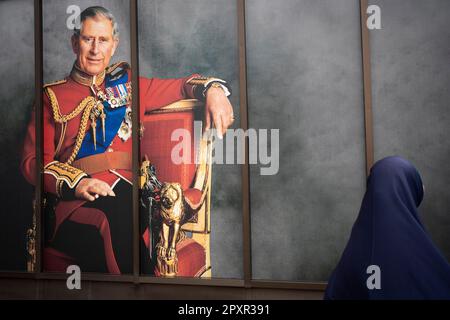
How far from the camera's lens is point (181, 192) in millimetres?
4836

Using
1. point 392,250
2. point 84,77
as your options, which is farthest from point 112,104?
point 392,250

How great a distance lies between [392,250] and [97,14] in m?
4.12

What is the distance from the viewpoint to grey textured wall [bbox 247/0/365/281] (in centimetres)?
439

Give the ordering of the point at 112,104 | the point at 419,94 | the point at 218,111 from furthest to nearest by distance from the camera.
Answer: the point at 112,104 < the point at 218,111 < the point at 419,94

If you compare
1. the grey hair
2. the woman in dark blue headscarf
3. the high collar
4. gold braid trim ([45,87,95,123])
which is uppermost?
the grey hair

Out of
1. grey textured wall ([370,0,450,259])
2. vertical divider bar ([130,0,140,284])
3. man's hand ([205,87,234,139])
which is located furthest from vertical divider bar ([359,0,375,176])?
vertical divider bar ([130,0,140,284])

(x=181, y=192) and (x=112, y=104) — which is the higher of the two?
(x=112, y=104)

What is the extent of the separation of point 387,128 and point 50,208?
3552 millimetres

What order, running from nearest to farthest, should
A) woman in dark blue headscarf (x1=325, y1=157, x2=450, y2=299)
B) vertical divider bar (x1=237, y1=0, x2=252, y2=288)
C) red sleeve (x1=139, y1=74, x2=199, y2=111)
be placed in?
woman in dark blue headscarf (x1=325, y1=157, x2=450, y2=299) → vertical divider bar (x1=237, y1=0, x2=252, y2=288) → red sleeve (x1=139, y1=74, x2=199, y2=111)

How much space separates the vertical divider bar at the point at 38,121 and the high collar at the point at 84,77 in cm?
41

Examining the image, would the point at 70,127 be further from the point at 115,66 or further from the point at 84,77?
the point at 115,66

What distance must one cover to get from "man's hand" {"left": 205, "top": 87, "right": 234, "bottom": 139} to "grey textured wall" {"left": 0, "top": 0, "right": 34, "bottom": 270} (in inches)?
81.2

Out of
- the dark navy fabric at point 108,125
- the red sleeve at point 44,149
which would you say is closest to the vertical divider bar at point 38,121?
the red sleeve at point 44,149

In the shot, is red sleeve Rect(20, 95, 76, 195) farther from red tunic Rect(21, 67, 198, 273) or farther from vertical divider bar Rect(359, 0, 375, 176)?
vertical divider bar Rect(359, 0, 375, 176)
